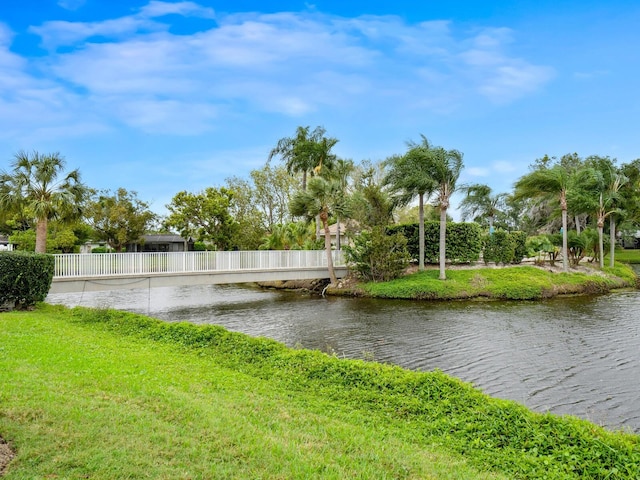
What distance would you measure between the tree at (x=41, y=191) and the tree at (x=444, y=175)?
17.3 metres

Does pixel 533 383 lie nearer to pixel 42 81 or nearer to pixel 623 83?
pixel 42 81

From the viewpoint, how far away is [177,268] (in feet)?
67.5

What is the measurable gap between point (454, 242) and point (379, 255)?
19.3ft

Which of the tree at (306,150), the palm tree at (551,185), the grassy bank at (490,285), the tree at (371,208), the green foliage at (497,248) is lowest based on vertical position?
the grassy bank at (490,285)

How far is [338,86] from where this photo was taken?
19.1m

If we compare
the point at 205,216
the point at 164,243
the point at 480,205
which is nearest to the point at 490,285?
the point at 205,216

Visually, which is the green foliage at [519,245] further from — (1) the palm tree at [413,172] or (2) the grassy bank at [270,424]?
(2) the grassy bank at [270,424]

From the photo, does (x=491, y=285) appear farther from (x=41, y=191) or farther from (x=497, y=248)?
(x=41, y=191)

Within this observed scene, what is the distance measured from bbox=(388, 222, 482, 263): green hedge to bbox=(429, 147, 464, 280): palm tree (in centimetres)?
309

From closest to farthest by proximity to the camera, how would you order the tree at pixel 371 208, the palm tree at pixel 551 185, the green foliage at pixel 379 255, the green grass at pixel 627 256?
the green foliage at pixel 379 255
the palm tree at pixel 551 185
the tree at pixel 371 208
the green grass at pixel 627 256

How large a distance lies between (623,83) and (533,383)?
630 inches

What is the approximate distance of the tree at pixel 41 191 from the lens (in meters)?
16.1

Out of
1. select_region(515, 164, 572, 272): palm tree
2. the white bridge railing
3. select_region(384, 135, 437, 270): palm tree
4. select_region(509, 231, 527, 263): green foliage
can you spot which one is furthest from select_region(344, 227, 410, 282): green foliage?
select_region(515, 164, 572, 272): palm tree

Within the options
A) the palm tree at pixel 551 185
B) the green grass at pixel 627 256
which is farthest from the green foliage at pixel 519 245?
the green grass at pixel 627 256
